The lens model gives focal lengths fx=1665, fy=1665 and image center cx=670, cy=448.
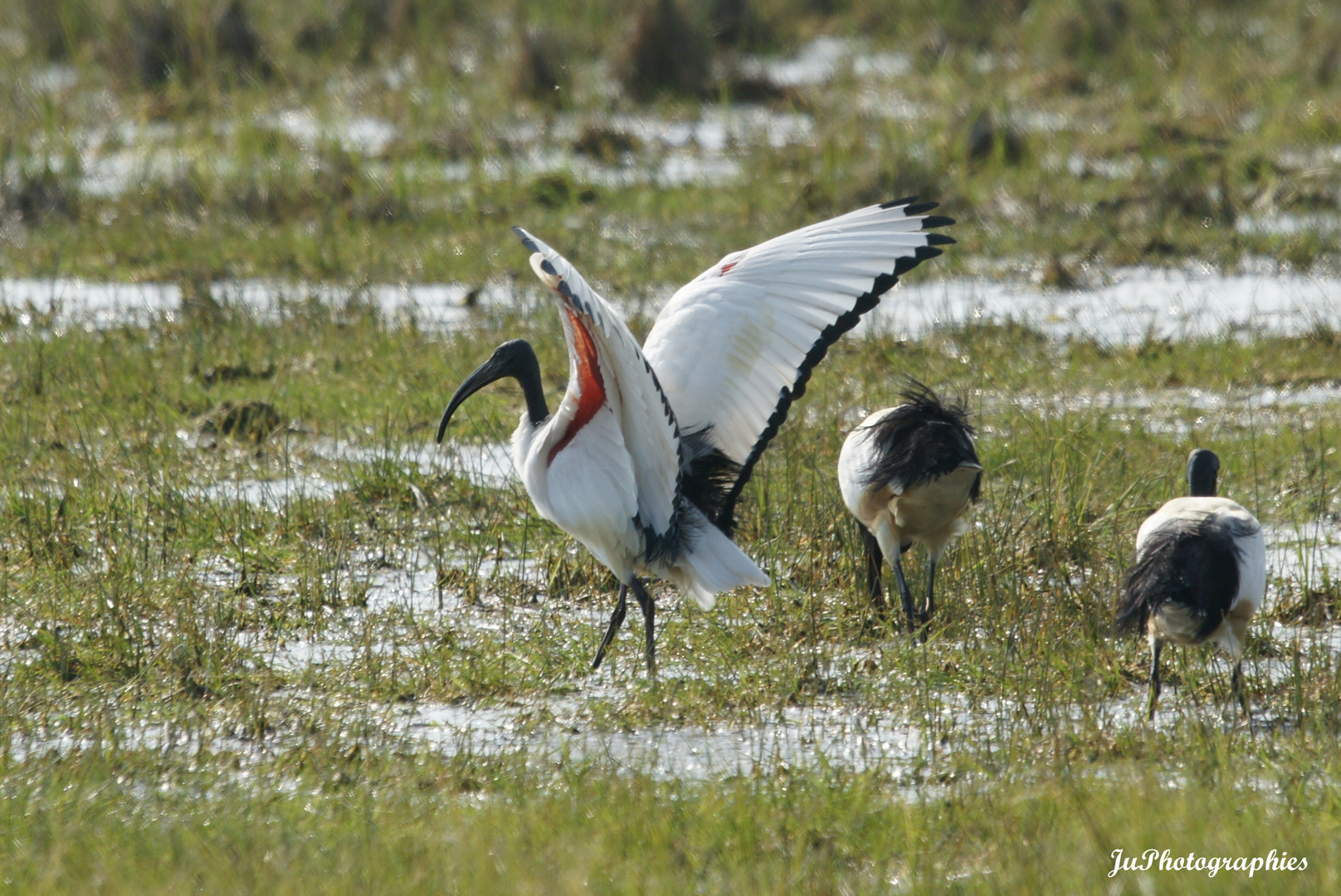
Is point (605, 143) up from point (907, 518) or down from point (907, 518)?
up

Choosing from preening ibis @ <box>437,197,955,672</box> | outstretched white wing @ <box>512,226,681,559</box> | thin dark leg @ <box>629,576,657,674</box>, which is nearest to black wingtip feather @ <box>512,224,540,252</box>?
outstretched white wing @ <box>512,226,681,559</box>

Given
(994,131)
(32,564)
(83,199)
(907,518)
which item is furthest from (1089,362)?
(83,199)

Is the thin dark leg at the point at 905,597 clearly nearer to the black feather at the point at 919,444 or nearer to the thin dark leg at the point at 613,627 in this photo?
the black feather at the point at 919,444

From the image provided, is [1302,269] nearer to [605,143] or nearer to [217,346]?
[605,143]

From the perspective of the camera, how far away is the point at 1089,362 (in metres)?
7.98

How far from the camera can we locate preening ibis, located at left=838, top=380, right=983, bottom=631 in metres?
4.92

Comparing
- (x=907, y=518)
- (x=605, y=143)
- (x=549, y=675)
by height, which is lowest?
(x=549, y=675)

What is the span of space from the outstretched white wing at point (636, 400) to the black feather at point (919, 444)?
2.07 feet

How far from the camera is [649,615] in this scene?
5.00 m

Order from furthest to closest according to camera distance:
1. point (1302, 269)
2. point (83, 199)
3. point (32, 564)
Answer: point (83, 199) → point (1302, 269) → point (32, 564)

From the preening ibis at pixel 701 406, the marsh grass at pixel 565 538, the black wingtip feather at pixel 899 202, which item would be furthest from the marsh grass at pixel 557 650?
the black wingtip feather at pixel 899 202

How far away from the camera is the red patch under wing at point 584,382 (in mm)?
4523

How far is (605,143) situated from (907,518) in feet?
24.5

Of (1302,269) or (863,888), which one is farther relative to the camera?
(1302,269)
